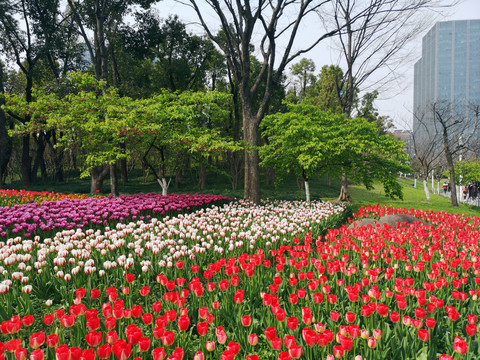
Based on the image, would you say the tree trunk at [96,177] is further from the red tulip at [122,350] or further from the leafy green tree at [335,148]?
the red tulip at [122,350]

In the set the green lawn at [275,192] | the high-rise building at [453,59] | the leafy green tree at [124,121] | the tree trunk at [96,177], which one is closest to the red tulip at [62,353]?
the leafy green tree at [124,121]

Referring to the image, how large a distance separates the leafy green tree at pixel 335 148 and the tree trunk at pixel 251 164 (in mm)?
826

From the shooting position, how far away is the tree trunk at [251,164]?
1277 cm

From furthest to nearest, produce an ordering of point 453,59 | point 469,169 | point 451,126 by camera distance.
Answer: point 453,59
point 451,126
point 469,169

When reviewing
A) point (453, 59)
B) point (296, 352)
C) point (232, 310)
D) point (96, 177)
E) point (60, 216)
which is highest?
point (453, 59)

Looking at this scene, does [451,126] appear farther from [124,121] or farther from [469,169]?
[124,121]

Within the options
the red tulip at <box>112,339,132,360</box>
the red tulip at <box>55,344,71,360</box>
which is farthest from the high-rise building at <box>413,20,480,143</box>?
the red tulip at <box>55,344,71,360</box>

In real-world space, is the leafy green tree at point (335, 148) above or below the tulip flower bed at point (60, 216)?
above

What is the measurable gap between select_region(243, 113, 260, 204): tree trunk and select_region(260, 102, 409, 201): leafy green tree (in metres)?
0.83

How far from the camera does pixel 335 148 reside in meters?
12.3

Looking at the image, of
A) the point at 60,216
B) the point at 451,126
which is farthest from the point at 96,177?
the point at 451,126

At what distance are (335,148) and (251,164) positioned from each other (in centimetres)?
356

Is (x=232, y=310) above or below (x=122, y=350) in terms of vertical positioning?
below

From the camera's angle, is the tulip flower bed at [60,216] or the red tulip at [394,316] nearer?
the red tulip at [394,316]
